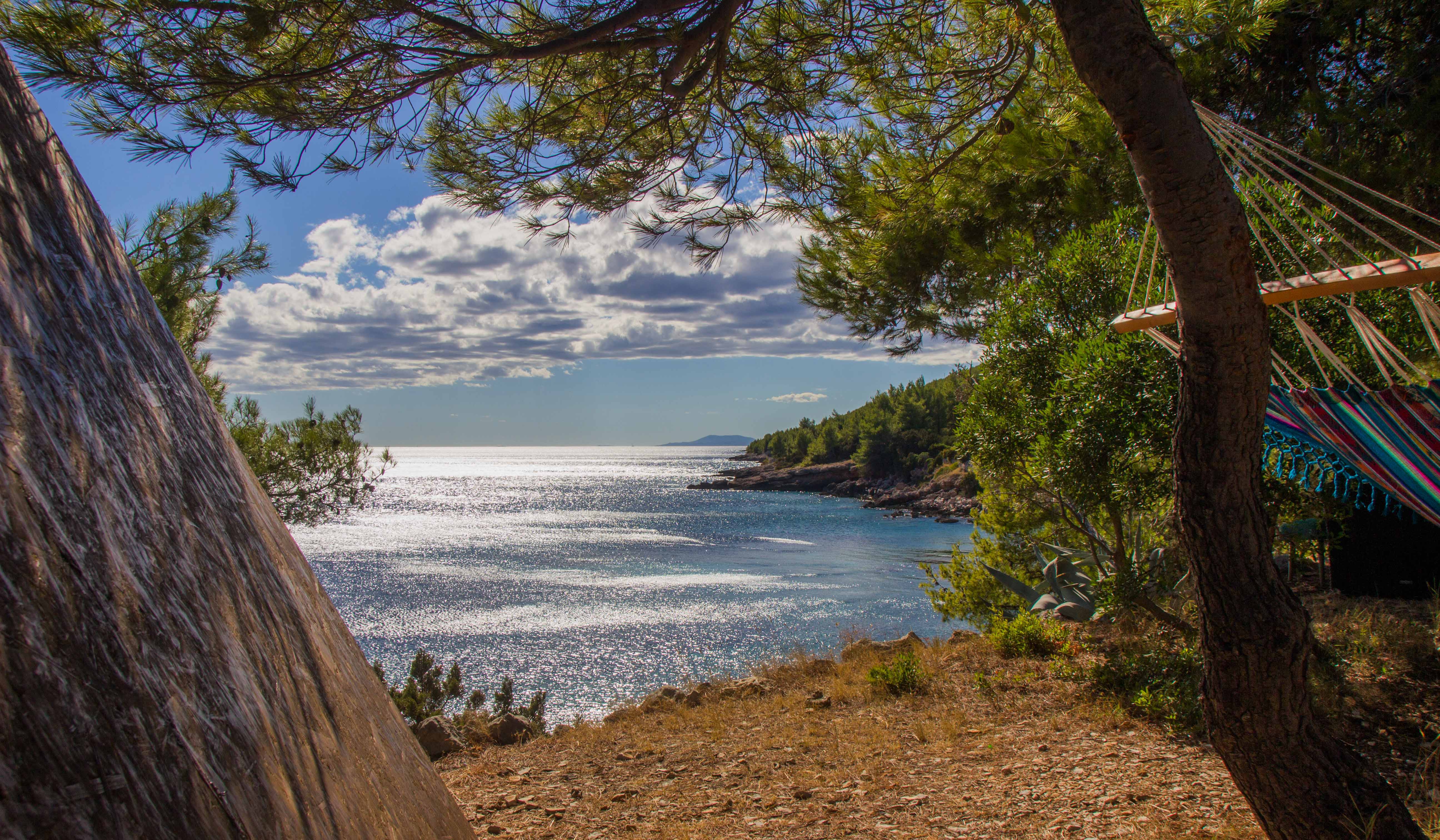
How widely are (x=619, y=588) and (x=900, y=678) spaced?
18.2 m

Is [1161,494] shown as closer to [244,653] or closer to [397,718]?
[397,718]

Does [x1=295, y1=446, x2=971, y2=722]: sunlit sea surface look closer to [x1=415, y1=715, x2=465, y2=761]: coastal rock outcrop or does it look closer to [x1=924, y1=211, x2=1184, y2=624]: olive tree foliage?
[x1=415, y1=715, x2=465, y2=761]: coastal rock outcrop

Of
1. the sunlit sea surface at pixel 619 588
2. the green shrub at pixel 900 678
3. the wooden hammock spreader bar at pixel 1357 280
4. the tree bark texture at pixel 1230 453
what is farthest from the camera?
the sunlit sea surface at pixel 619 588

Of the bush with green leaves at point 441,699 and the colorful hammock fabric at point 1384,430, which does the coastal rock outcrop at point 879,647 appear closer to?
the bush with green leaves at point 441,699

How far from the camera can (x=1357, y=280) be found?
7.34ft

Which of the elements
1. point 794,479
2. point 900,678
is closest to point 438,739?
point 900,678

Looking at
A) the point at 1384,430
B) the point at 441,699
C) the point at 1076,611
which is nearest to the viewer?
the point at 1384,430

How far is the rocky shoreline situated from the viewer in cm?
3797

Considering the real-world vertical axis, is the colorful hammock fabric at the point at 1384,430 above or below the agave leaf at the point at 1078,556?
above

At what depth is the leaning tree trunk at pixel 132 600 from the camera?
58 centimetres

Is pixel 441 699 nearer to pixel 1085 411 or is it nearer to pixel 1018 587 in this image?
pixel 1018 587

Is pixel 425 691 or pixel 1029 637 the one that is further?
pixel 425 691

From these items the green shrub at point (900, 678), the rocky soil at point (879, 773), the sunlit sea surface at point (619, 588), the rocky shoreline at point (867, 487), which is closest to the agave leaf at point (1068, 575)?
the rocky soil at point (879, 773)

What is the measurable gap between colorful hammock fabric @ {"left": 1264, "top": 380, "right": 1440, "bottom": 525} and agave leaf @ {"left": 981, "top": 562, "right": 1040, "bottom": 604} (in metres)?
3.25
